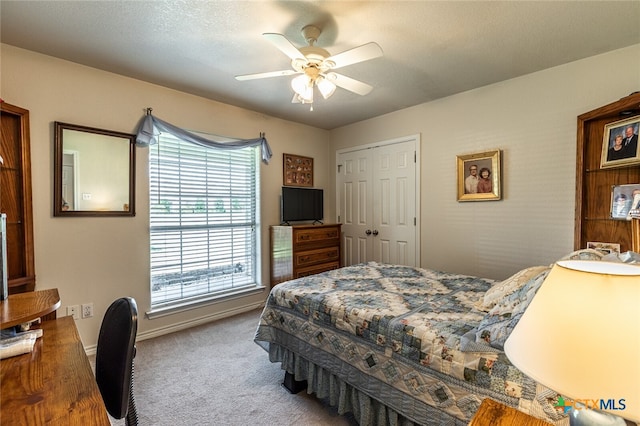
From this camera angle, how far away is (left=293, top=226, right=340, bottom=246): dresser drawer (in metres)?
3.61

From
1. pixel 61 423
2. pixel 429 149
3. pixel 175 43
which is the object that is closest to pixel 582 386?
pixel 61 423

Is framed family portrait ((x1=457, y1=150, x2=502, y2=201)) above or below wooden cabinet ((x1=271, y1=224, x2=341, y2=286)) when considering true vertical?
above

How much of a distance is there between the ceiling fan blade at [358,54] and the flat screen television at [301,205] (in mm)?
2178

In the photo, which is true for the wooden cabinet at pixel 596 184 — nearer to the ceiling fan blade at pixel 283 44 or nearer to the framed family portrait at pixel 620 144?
the framed family portrait at pixel 620 144

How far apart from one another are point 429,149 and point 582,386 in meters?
3.25

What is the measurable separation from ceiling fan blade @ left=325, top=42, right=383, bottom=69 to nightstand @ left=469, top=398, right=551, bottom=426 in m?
1.75

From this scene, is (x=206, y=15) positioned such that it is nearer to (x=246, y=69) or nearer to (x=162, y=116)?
(x=246, y=69)

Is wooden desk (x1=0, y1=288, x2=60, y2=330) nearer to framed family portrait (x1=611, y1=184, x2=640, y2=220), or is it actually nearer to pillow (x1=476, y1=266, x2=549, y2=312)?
pillow (x1=476, y1=266, x2=549, y2=312)

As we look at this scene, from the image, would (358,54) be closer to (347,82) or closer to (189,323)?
(347,82)

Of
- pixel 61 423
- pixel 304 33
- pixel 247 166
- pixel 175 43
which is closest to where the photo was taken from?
pixel 61 423

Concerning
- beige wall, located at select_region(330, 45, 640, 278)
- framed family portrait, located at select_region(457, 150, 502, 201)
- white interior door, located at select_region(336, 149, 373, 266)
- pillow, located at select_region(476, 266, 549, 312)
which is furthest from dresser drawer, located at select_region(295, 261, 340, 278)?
pillow, located at select_region(476, 266, 549, 312)

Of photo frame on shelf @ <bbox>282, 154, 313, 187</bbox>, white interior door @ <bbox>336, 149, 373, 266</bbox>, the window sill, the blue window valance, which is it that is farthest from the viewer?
white interior door @ <bbox>336, 149, 373, 266</bbox>

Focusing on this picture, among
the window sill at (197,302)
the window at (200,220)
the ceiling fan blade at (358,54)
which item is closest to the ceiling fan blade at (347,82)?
the ceiling fan blade at (358,54)

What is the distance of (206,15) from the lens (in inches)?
72.7
